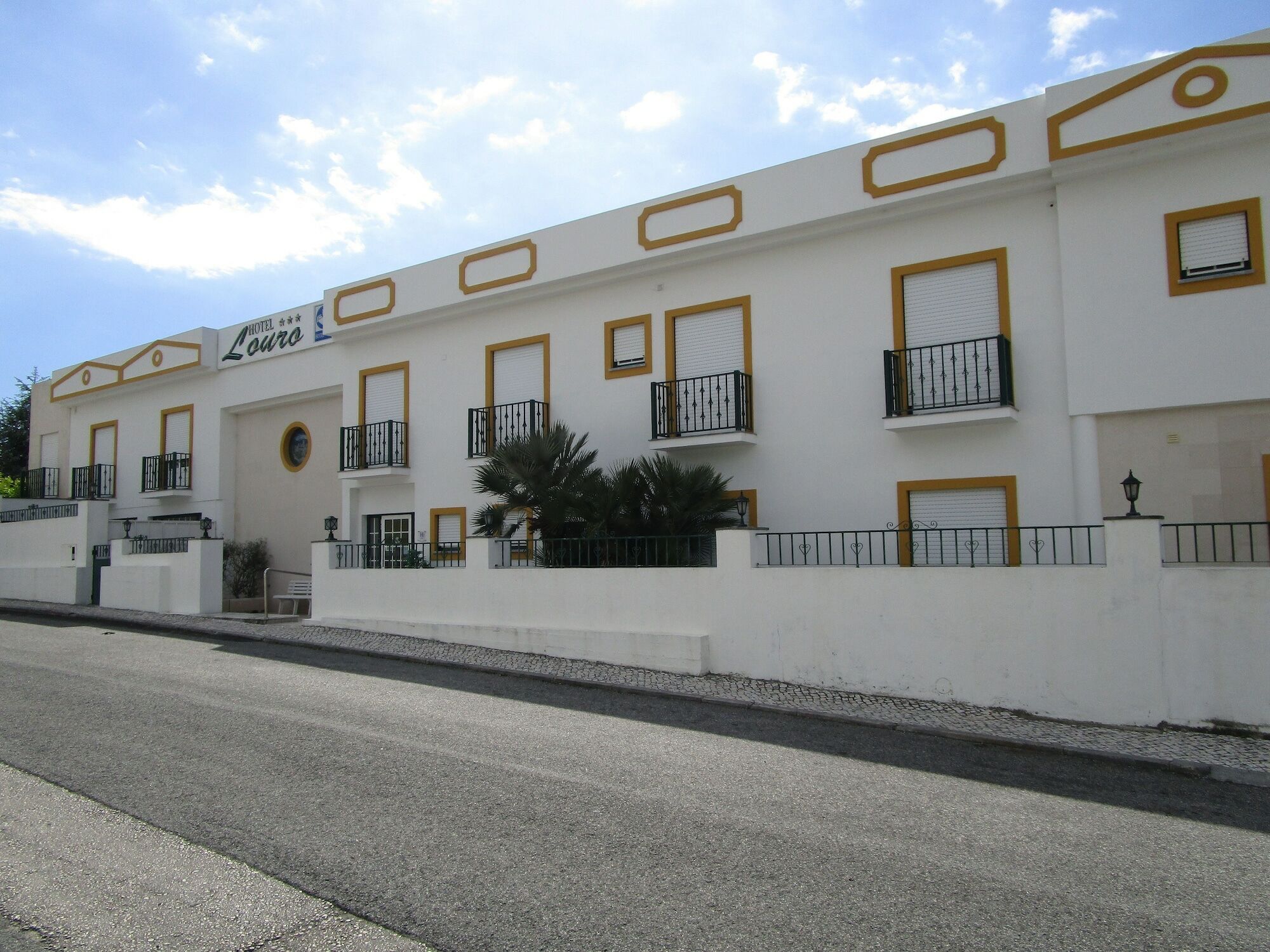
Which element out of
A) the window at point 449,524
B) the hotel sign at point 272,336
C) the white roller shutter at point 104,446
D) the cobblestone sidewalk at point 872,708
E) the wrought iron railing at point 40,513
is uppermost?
the hotel sign at point 272,336

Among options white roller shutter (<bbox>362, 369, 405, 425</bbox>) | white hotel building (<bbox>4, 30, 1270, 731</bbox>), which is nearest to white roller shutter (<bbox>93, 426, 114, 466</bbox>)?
white hotel building (<bbox>4, 30, 1270, 731</bbox>)

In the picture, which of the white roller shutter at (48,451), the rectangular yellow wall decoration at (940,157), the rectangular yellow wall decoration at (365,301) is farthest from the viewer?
the white roller shutter at (48,451)

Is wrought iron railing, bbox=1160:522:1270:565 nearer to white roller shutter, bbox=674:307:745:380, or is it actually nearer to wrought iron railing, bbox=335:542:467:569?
white roller shutter, bbox=674:307:745:380

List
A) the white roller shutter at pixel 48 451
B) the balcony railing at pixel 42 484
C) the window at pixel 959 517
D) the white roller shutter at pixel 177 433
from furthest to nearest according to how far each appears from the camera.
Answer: the white roller shutter at pixel 48 451 < the balcony railing at pixel 42 484 < the white roller shutter at pixel 177 433 < the window at pixel 959 517

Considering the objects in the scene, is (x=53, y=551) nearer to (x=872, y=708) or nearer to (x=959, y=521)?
(x=872, y=708)

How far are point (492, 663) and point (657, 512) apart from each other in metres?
2.92

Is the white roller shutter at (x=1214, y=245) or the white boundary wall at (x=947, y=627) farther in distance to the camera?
the white roller shutter at (x=1214, y=245)

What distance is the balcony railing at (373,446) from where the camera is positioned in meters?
17.0

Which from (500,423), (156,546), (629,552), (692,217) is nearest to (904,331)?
(692,217)

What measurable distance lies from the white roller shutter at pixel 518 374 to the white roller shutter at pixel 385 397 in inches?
93.0

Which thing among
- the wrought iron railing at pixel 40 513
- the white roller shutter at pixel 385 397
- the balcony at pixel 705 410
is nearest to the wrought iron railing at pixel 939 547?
the balcony at pixel 705 410

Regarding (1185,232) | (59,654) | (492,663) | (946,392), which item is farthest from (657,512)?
(59,654)

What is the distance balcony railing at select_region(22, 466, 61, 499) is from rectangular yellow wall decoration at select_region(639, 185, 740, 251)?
20.7 meters

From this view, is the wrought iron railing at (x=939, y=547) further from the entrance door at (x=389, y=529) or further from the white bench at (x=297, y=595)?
the white bench at (x=297, y=595)
